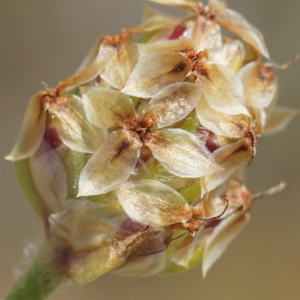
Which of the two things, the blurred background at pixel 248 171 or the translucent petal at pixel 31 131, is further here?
the blurred background at pixel 248 171

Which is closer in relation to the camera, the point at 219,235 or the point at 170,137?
the point at 170,137

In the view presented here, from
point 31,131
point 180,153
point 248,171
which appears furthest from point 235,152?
point 248,171

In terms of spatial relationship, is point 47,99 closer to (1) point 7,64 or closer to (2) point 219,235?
(2) point 219,235

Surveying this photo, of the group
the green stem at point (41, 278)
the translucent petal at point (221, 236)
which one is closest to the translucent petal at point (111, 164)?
the green stem at point (41, 278)

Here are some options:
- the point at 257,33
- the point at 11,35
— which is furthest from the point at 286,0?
the point at 257,33

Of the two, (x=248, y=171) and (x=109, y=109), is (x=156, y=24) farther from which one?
(x=248, y=171)

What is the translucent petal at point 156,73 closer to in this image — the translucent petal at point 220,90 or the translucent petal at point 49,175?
the translucent petal at point 220,90
